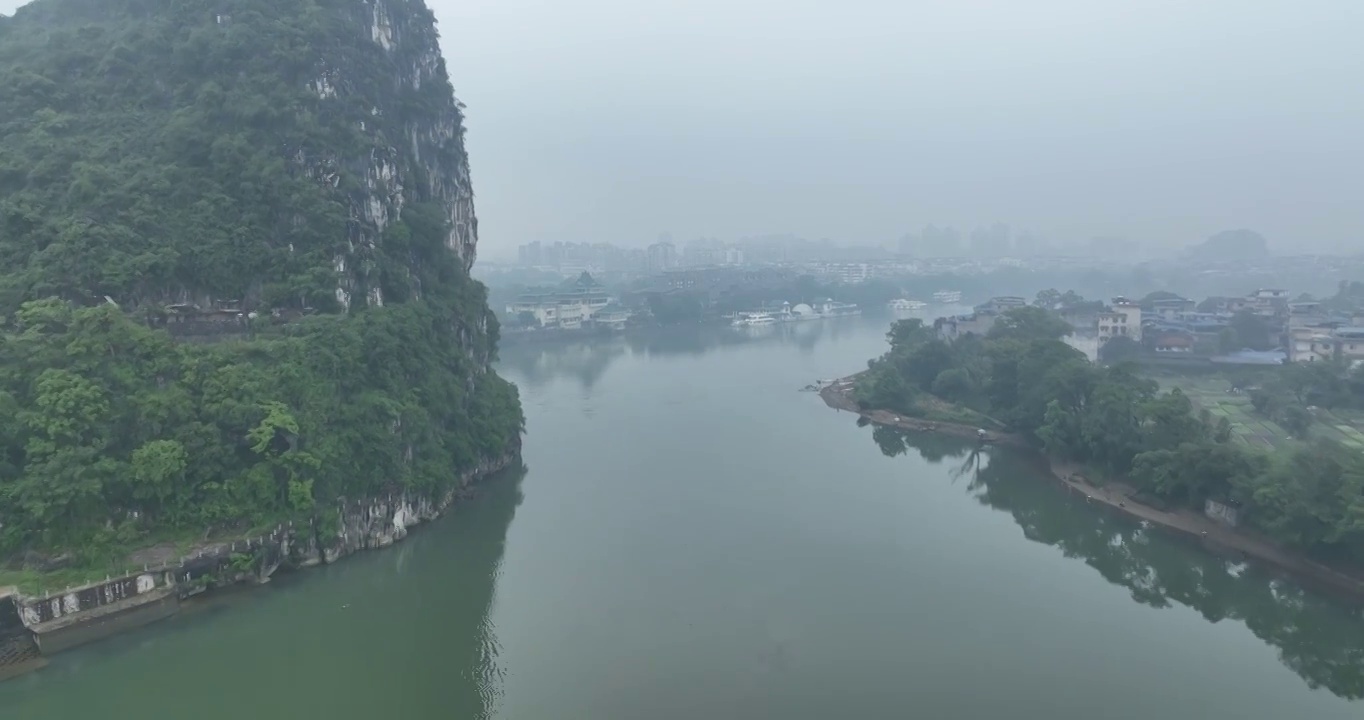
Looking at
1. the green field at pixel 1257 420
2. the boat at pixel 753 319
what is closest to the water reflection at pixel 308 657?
the green field at pixel 1257 420

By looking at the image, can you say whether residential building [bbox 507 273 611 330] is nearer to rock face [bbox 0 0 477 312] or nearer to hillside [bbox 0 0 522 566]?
hillside [bbox 0 0 522 566]

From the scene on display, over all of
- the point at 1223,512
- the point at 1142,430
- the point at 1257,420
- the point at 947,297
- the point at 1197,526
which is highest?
the point at 947,297

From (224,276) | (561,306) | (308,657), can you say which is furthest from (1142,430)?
(561,306)

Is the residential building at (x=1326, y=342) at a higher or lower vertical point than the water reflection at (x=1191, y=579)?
higher

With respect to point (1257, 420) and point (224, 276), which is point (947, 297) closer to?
point (1257, 420)

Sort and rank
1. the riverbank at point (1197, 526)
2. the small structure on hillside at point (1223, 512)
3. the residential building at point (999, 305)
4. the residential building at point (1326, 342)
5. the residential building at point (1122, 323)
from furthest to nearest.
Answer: the residential building at point (999, 305) → the residential building at point (1122, 323) → the residential building at point (1326, 342) → the small structure on hillside at point (1223, 512) → the riverbank at point (1197, 526)

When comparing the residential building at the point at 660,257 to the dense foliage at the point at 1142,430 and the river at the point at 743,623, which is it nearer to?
the dense foliage at the point at 1142,430
